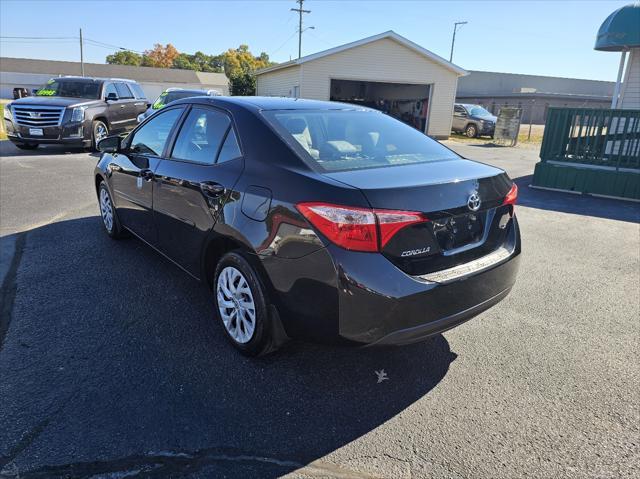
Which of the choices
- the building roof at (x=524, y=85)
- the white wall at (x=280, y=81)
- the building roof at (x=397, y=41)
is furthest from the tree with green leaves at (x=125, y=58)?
the building roof at (x=397, y=41)

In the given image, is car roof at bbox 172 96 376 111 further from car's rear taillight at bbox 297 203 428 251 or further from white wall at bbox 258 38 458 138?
white wall at bbox 258 38 458 138

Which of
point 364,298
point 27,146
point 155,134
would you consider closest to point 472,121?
point 27,146

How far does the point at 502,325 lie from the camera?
142 inches

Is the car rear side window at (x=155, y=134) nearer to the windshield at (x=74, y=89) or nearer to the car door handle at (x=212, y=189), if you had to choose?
the car door handle at (x=212, y=189)

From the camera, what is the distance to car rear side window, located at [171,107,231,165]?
323 centimetres

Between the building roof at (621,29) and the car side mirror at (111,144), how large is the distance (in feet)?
40.8

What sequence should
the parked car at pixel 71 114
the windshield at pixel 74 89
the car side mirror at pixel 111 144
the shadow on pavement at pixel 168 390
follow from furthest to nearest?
the windshield at pixel 74 89 < the parked car at pixel 71 114 < the car side mirror at pixel 111 144 < the shadow on pavement at pixel 168 390

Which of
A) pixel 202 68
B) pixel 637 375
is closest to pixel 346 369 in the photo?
pixel 637 375

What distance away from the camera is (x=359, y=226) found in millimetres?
2238

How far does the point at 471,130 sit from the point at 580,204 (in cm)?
1680

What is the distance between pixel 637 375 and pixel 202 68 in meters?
109

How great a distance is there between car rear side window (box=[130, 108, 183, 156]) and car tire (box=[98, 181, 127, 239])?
0.89 metres

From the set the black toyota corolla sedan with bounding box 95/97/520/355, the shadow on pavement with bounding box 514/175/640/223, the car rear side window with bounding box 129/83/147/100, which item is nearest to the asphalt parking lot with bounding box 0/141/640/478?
the black toyota corolla sedan with bounding box 95/97/520/355

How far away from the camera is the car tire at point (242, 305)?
8.95ft
